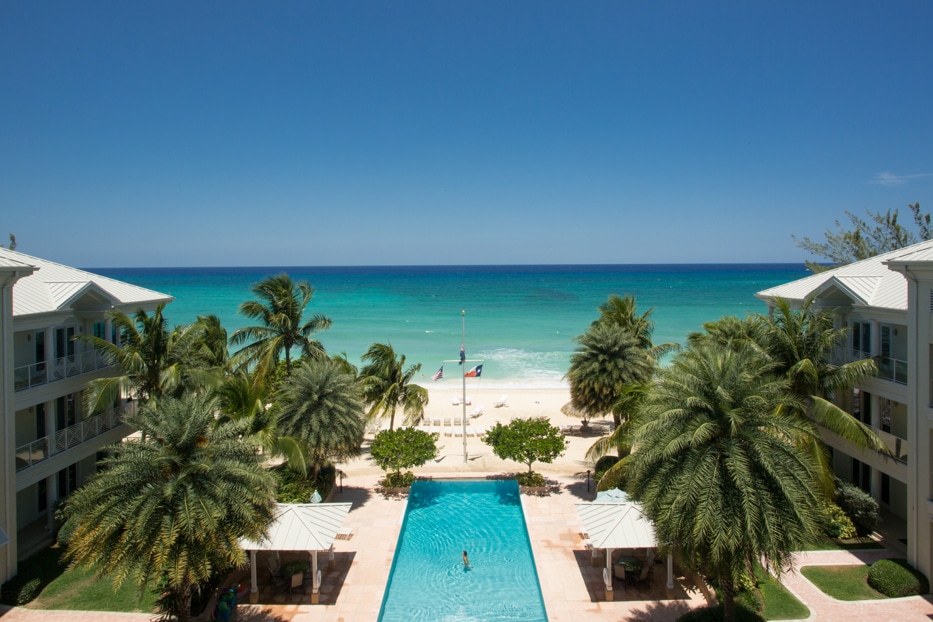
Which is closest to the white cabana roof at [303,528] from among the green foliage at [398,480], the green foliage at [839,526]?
the green foliage at [398,480]

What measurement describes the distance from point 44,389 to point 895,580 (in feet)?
79.7

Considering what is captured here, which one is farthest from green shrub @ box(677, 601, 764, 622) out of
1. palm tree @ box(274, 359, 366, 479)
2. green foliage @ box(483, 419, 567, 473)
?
palm tree @ box(274, 359, 366, 479)

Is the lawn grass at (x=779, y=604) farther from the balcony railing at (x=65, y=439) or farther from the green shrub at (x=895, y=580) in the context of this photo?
the balcony railing at (x=65, y=439)

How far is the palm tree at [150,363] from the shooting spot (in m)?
17.5

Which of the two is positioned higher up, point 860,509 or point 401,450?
point 401,450

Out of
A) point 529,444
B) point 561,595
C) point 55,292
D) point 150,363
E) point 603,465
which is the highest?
point 55,292

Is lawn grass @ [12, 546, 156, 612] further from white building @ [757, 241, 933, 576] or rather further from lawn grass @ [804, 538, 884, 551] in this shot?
white building @ [757, 241, 933, 576]

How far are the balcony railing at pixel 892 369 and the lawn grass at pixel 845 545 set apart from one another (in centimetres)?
487

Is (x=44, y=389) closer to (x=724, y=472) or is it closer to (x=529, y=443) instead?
(x=529, y=443)

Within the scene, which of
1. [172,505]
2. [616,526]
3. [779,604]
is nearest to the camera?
[172,505]

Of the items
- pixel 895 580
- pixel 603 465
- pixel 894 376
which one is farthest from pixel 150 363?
pixel 894 376

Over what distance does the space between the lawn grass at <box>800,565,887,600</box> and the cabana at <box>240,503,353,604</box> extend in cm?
1254

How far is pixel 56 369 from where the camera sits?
1797 cm

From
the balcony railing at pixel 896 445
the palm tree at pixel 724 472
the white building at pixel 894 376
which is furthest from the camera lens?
the balcony railing at pixel 896 445
